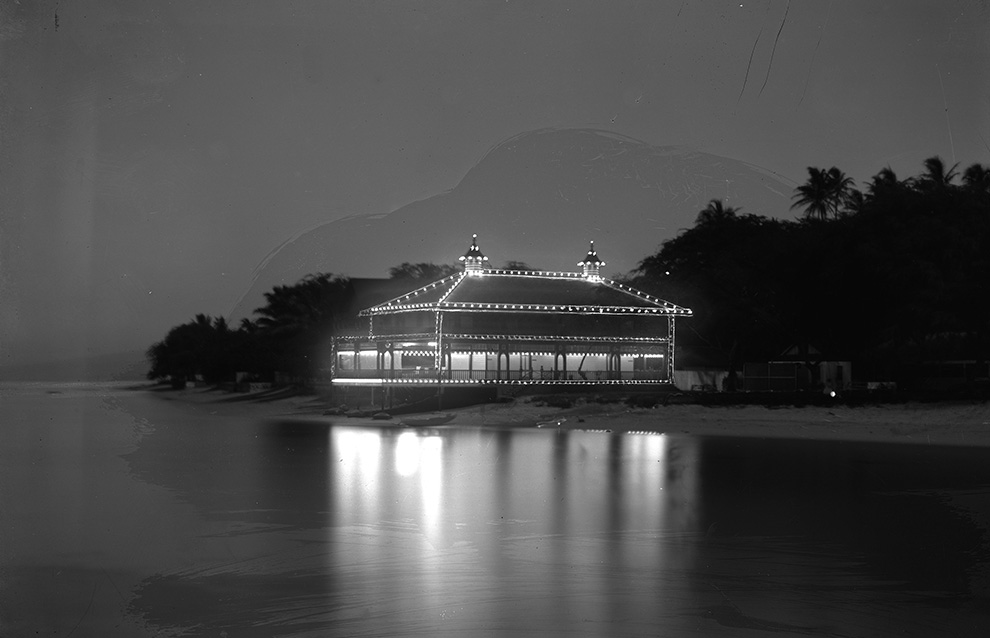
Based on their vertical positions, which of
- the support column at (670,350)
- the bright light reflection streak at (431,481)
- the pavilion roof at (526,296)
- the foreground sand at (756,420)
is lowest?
the bright light reflection streak at (431,481)

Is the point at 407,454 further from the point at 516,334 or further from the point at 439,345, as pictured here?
the point at 516,334

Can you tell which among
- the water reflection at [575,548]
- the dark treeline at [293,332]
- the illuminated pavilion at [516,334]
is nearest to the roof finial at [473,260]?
the illuminated pavilion at [516,334]

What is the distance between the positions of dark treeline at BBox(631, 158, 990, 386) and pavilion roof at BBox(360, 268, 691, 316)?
19.5ft

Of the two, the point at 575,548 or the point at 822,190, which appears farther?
the point at 822,190

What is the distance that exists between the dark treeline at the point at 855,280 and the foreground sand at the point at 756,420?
21.8 ft

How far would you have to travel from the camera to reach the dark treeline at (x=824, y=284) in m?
39.8

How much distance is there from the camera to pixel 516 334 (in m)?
44.8

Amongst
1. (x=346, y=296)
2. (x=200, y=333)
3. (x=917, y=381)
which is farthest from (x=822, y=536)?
(x=200, y=333)

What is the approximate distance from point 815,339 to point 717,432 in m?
19.4

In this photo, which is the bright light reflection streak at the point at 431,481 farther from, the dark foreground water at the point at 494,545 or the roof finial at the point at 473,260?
the roof finial at the point at 473,260

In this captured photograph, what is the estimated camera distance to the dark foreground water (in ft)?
29.8

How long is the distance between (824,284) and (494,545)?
3724 centimetres

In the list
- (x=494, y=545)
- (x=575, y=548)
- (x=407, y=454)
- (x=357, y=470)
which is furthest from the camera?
(x=407, y=454)

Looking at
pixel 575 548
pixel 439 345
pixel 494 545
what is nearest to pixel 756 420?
pixel 439 345
